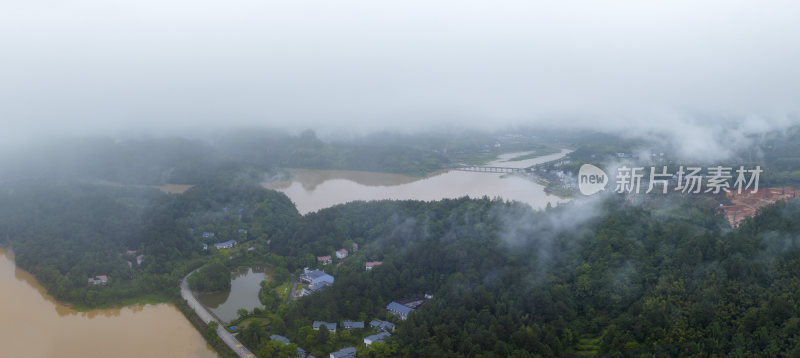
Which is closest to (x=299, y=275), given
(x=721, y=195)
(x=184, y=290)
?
(x=184, y=290)

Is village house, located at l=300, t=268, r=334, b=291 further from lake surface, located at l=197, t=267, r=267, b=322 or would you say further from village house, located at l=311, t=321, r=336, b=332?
village house, located at l=311, t=321, r=336, b=332

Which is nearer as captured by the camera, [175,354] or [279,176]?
[175,354]

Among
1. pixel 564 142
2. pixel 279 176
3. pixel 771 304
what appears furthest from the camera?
pixel 564 142

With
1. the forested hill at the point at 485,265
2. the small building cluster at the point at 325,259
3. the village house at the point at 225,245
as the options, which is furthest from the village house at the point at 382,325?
the village house at the point at 225,245

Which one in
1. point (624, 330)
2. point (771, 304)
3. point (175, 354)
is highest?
point (771, 304)

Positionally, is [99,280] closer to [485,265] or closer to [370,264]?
[370,264]

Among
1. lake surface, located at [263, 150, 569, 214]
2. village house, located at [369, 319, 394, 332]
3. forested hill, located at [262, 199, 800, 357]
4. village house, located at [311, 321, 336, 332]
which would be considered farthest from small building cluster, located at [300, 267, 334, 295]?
lake surface, located at [263, 150, 569, 214]

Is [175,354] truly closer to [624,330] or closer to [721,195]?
[624,330]
